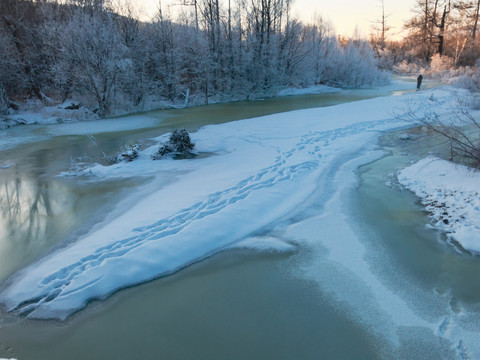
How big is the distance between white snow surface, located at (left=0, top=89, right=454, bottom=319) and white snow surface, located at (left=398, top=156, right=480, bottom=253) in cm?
156

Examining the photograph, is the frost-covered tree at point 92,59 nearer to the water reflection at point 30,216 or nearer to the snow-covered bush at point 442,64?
the water reflection at point 30,216

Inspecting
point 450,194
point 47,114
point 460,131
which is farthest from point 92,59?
point 450,194

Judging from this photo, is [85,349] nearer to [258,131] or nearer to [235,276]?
[235,276]

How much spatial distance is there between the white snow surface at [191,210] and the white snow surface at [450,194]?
1.56m

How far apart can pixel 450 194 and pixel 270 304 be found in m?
4.63

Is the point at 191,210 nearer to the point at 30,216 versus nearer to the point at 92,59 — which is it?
the point at 30,216

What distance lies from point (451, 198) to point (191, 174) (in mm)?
5834

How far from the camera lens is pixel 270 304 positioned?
3.85 meters

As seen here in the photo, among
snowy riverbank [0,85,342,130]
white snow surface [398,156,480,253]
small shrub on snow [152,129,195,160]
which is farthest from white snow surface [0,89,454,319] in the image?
snowy riverbank [0,85,342,130]

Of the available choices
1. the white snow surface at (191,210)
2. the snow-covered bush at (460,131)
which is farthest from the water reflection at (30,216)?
the snow-covered bush at (460,131)

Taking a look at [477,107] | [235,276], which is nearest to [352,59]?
[477,107]

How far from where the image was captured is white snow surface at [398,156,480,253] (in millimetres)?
5133

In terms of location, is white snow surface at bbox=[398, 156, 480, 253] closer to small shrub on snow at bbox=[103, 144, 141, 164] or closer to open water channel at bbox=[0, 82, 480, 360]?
open water channel at bbox=[0, 82, 480, 360]

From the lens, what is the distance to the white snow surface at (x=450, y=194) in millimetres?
5133
